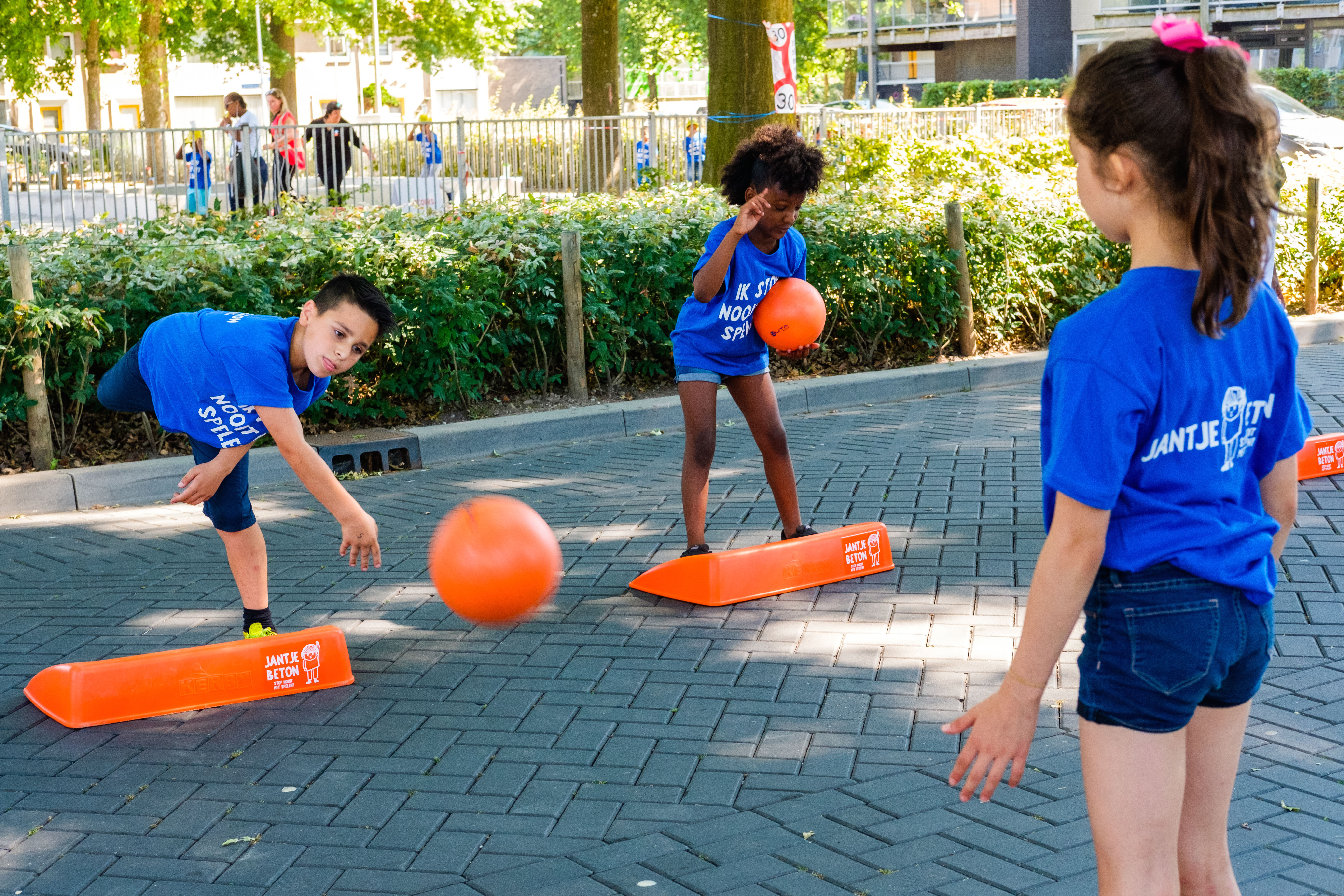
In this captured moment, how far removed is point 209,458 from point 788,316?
2417mm

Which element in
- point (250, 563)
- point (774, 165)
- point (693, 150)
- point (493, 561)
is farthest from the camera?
point (693, 150)

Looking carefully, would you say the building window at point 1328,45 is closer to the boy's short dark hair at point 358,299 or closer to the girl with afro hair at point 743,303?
the girl with afro hair at point 743,303

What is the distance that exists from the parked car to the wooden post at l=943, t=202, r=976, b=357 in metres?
13.3

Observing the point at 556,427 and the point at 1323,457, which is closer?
the point at 1323,457

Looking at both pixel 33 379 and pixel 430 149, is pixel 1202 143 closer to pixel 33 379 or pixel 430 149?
pixel 33 379

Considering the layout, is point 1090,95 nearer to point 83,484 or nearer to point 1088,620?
point 1088,620

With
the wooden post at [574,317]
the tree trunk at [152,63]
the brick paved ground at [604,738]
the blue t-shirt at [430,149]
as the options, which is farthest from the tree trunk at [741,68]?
the tree trunk at [152,63]

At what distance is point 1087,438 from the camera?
6.57 feet

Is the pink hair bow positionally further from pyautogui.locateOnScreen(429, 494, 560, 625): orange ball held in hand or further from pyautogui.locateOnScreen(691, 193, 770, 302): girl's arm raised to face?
pyautogui.locateOnScreen(691, 193, 770, 302): girl's arm raised to face

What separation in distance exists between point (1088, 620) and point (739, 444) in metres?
6.77

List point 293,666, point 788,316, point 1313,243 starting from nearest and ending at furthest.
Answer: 1. point 293,666
2. point 788,316
3. point 1313,243

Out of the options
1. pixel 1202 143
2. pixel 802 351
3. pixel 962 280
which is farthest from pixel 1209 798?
pixel 962 280

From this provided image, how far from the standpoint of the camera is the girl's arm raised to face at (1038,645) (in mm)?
2035

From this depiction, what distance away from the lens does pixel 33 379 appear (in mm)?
7793
